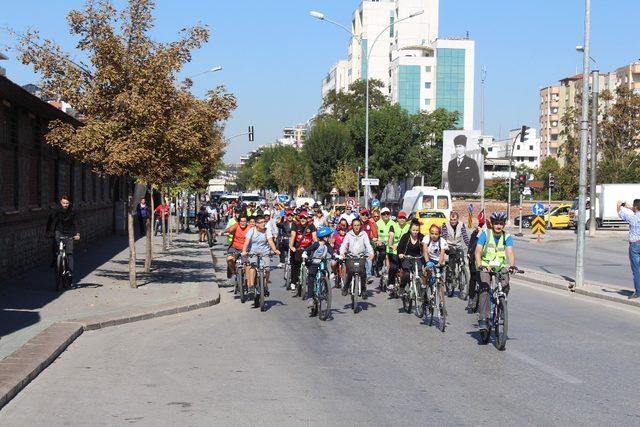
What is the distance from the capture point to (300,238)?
1683 centimetres

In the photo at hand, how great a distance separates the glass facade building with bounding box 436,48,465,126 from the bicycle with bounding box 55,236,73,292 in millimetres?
105098

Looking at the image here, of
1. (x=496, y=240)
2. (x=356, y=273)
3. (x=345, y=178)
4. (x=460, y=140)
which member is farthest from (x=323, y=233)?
(x=345, y=178)

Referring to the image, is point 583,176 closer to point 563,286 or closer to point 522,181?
point 563,286

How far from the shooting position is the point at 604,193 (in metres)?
57.6

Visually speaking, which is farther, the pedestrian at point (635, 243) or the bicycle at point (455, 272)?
the bicycle at point (455, 272)

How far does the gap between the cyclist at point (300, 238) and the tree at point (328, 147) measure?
71.8 metres

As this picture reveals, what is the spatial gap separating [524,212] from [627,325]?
60575 millimetres

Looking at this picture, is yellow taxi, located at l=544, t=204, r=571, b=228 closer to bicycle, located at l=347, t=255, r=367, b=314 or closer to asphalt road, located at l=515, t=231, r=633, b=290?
asphalt road, located at l=515, t=231, r=633, b=290

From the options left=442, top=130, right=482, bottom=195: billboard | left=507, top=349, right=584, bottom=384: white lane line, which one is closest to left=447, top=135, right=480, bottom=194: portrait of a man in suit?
left=442, top=130, right=482, bottom=195: billboard

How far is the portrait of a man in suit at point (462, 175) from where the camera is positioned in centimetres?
6312

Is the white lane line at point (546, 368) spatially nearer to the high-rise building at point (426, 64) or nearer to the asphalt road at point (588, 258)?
the asphalt road at point (588, 258)

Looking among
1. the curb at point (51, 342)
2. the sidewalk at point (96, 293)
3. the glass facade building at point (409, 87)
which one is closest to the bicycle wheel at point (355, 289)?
the curb at point (51, 342)

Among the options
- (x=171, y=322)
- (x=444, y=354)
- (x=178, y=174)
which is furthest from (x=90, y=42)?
(x=444, y=354)

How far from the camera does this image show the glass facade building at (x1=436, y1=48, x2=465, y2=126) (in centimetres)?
11875
